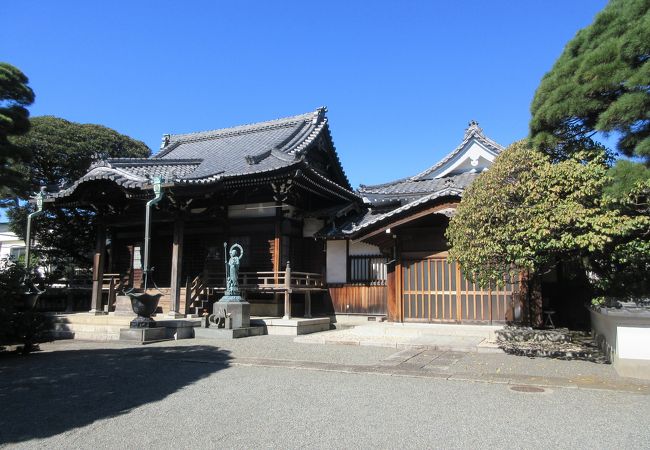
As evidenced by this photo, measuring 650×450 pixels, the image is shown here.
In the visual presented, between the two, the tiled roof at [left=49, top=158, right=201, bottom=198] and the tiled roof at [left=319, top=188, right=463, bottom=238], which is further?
the tiled roof at [left=49, top=158, right=201, bottom=198]

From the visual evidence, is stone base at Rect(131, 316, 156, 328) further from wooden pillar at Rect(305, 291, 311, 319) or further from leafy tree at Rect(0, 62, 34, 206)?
wooden pillar at Rect(305, 291, 311, 319)

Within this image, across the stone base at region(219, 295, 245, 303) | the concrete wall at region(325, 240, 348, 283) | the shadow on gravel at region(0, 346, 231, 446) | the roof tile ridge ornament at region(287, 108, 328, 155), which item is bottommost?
the shadow on gravel at region(0, 346, 231, 446)

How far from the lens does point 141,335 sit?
11.7 meters

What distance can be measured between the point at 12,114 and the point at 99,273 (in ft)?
28.8

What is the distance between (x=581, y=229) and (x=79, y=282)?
60.5 feet

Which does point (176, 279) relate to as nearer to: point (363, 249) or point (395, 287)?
point (363, 249)

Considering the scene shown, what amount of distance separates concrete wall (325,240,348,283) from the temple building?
0.13 feet

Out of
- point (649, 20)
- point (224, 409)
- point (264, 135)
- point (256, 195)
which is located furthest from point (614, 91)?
point (264, 135)

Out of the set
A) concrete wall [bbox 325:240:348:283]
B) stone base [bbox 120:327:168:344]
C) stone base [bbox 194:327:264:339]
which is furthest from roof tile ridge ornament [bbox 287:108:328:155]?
stone base [bbox 120:327:168:344]

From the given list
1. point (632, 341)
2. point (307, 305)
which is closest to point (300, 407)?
point (632, 341)

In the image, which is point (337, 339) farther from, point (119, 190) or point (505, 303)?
point (119, 190)

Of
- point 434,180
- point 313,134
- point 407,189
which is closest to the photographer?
point 407,189

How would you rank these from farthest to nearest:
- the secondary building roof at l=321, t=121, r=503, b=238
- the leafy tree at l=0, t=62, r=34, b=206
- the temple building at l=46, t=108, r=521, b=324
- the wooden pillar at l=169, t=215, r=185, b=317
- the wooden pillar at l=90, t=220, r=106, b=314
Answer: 1. the secondary building roof at l=321, t=121, r=503, b=238
2. the wooden pillar at l=90, t=220, r=106, b=314
3. the wooden pillar at l=169, t=215, r=185, b=317
4. the temple building at l=46, t=108, r=521, b=324
5. the leafy tree at l=0, t=62, r=34, b=206

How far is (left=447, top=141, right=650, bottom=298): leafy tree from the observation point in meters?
7.44
